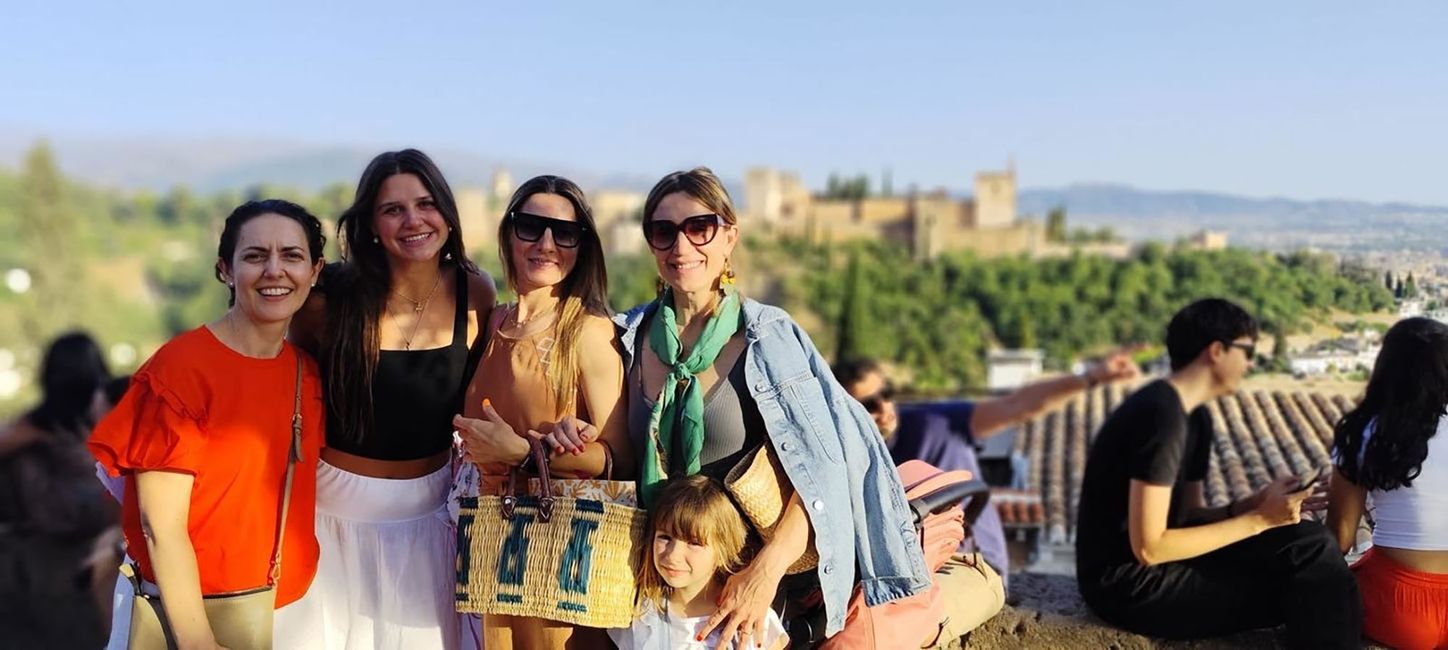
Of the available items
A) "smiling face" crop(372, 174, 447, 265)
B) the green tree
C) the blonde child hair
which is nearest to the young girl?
the blonde child hair

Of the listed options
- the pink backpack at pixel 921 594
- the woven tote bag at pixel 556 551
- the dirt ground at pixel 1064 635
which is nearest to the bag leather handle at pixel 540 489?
the woven tote bag at pixel 556 551

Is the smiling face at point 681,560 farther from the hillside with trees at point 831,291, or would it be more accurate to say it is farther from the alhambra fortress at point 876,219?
the alhambra fortress at point 876,219

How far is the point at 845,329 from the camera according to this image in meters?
52.1

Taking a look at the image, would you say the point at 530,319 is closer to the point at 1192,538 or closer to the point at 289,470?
the point at 289,470

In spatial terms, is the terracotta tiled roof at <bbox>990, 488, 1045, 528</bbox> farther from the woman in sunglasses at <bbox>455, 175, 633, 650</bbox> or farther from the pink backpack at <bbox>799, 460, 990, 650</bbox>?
the woman in sunglasses at <bbox>455, 175, 633, 650</bbox>

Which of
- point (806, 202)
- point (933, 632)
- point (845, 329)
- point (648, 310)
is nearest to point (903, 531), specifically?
point (933, 632)

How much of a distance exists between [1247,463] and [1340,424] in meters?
8.50

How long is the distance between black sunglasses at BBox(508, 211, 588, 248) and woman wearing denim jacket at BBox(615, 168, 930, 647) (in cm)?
18

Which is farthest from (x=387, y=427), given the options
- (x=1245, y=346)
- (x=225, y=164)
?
(x=225, y=164)

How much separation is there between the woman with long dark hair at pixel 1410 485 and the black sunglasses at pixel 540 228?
192cm

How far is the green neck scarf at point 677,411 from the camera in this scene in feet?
7.65

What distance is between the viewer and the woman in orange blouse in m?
2.24

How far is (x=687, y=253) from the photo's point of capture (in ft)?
7.83

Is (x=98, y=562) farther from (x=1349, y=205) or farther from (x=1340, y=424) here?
(x=1349, y=205)
